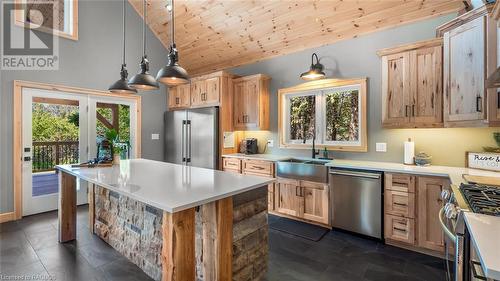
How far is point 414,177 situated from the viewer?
253 centimetres

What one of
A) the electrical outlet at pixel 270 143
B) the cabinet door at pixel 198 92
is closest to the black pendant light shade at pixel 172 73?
the cabinet door at pixel 198 92

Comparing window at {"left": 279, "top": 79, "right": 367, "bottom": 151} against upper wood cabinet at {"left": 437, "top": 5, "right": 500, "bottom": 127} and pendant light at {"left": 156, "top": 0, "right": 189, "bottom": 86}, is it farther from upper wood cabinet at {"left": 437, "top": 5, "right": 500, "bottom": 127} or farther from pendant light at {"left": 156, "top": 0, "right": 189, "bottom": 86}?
pendant light at {"left": 156, "top": 0, "right": 189, "bottom": 86}

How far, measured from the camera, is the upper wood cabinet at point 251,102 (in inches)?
163

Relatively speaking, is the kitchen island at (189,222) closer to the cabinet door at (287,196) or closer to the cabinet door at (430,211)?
the cabinet door at (287,196)

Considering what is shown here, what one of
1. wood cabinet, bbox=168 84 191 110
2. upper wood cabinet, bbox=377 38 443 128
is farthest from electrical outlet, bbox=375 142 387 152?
wood cabinet, bbox=168 84 191 110

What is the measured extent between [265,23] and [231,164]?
2.38 meters

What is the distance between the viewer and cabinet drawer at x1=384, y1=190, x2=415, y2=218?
254 cm

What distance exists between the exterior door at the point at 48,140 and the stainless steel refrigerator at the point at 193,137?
149cm

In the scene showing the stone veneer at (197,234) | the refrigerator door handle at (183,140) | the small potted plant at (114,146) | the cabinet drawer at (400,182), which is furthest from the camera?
the refrigerator door handle at (183,140)

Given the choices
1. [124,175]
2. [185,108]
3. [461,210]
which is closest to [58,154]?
[185,108]

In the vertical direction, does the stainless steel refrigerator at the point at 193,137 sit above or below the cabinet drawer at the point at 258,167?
above

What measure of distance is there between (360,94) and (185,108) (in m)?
3.34

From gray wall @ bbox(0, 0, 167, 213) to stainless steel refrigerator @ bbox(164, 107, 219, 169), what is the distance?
426 millimetres

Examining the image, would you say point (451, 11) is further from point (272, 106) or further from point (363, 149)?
point (272, 106)
